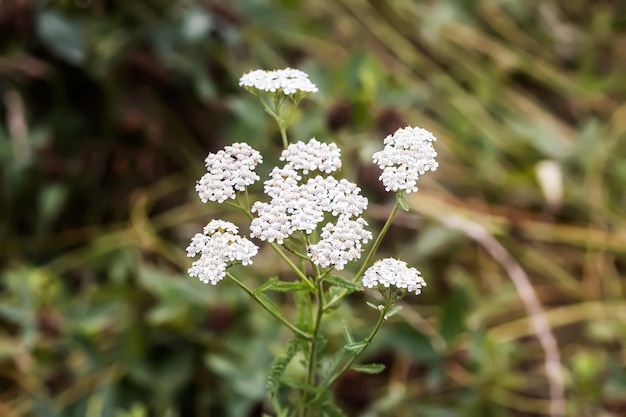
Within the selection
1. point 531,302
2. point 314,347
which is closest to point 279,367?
point 314,347

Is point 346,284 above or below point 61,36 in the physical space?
below

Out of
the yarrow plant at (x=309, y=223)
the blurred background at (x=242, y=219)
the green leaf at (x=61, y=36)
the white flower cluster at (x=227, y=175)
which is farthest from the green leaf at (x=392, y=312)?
the green leaf at (x=61, y=36)

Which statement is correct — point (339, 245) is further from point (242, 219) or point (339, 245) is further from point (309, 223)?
point (242, 219)

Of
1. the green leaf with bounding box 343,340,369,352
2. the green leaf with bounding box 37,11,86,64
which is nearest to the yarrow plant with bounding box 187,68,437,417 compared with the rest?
the green leaf with bounding box 343,340,369,352

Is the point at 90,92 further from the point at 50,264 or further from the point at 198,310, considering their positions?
the point at 198,310

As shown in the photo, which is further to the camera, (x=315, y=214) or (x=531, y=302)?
(x=531, y=302)

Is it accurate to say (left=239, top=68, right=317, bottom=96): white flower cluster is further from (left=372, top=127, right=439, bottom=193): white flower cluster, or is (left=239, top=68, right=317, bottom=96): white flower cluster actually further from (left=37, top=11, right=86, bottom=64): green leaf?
(left=37, top=11, right=86, bottom=64): green leaf
